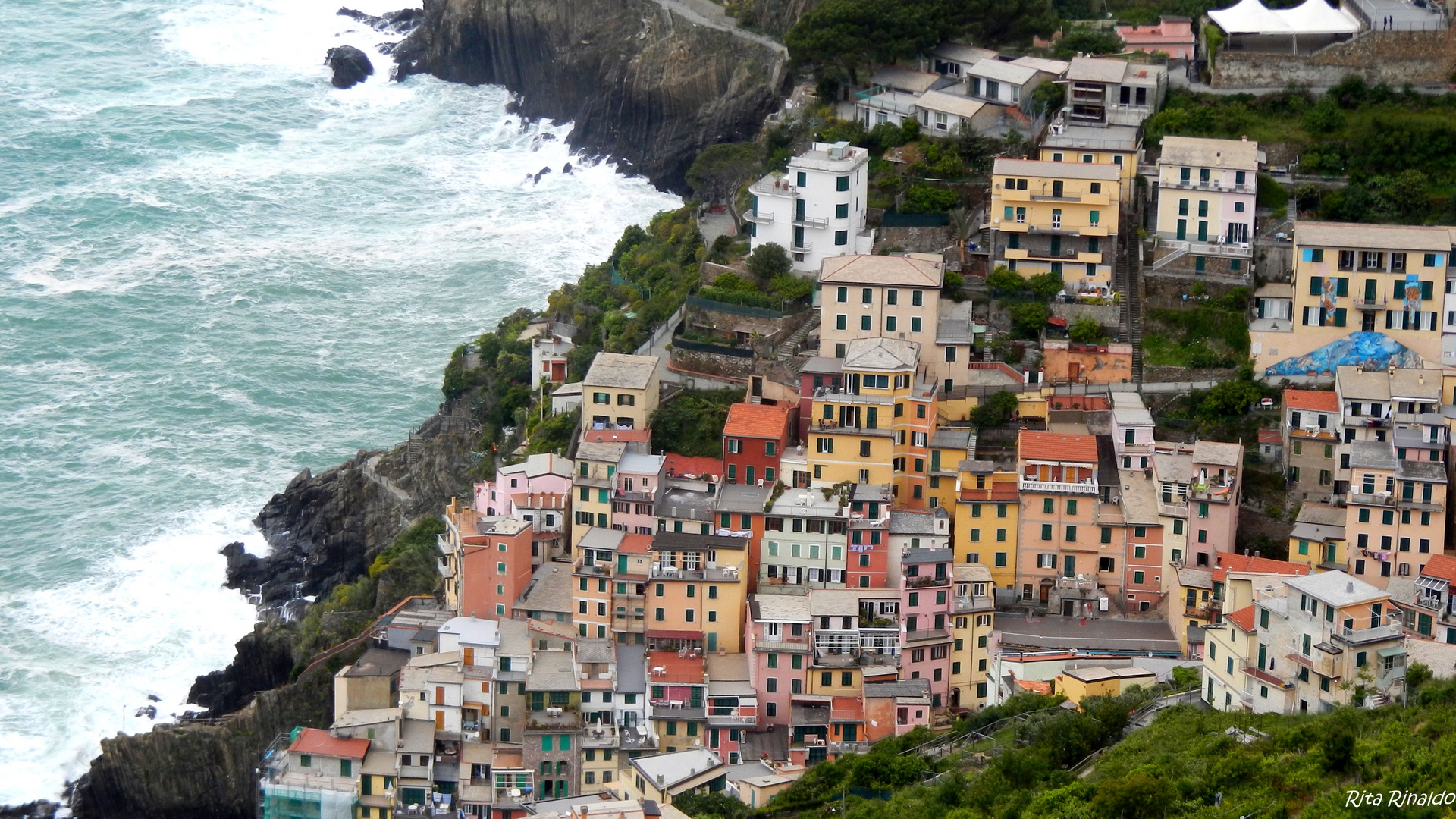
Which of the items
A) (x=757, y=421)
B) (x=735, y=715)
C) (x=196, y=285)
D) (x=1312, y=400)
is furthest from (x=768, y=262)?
(x=196, y=285)

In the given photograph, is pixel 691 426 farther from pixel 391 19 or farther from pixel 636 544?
pixel 391 19

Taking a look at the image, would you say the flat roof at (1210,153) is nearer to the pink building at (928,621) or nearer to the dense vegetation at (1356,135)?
the dense vegetation at (1356,135)

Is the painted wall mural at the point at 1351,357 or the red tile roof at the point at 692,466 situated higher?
the painted wall mural at the point at 1351,357

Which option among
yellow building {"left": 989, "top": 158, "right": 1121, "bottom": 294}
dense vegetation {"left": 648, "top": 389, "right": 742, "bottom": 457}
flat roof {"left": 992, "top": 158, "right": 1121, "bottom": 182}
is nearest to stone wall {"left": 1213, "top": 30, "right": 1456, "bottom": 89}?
flat roof {"left": 992, "top": 158, "right": 1121, "bottom": 182}

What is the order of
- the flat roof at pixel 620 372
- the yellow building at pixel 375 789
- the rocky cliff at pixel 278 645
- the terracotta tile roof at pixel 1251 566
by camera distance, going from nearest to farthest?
the terracotta tile roof at pixel 1251 566 < the yellow building at pixel 375 789 < the rocky cliff at pixel 278 645 < the flat roof at pixel 620 372

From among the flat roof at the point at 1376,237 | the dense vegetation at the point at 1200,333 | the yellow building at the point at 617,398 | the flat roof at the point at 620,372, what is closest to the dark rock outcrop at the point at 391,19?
the flat roof at the point at 620,372

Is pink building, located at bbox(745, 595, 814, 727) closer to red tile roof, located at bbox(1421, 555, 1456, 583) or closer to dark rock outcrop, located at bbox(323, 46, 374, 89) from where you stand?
Result: red tile roof, located at bbox(1421, 555, 1456, 583)

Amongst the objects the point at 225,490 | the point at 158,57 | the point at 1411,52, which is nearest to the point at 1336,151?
the point at 1411,52
